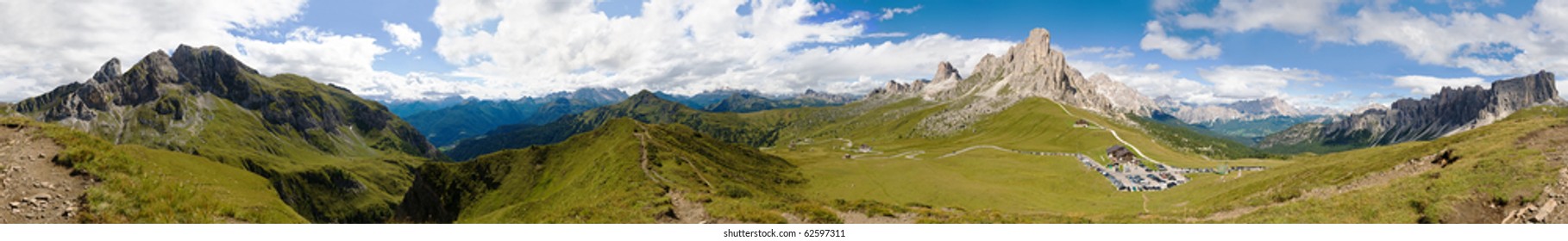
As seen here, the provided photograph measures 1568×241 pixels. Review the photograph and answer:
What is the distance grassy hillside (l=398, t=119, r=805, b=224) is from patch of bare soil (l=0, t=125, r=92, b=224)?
91.2 ft

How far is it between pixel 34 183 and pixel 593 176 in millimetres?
59567

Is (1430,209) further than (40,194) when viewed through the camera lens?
Yes

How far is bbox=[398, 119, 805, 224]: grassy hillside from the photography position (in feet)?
205

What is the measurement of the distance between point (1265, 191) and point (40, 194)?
3018 inches

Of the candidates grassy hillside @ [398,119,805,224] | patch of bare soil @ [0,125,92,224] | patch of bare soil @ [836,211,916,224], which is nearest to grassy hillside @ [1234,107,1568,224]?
patch of bare soil @ [836,211,916,224]

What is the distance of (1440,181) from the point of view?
30891mm

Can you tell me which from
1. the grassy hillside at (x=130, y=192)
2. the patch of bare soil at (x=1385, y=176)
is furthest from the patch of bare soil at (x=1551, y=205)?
the grassy hillside at (x=130, y=192)

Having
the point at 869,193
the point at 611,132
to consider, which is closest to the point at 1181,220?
the point at 869,193

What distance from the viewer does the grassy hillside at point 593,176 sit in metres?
62.4

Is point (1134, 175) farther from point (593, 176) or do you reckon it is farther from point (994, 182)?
point (593, 176)

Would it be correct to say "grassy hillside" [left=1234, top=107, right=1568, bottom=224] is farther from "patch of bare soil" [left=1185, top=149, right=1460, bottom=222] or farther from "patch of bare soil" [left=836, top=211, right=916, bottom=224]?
"patch of bare soil" [left=836, top=211, right=916, bottom=224]
